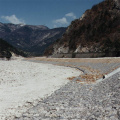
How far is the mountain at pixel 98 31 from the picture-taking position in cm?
7056

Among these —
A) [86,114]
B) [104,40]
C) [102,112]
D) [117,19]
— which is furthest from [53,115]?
[117,19]


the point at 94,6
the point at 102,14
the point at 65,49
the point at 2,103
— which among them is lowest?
the point at 2,103

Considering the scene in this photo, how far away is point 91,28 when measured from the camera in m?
89.8

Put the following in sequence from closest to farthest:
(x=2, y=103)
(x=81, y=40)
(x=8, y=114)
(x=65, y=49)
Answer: (x=8, y=114) < (x=2, y=103) < (x=81, y=40) < (x=65, y=49)

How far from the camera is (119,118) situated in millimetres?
6840

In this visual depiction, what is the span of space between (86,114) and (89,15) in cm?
10048

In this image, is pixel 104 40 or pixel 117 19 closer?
pixel 104 40

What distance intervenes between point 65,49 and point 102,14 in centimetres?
2931

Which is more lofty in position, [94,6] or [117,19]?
[94,6]

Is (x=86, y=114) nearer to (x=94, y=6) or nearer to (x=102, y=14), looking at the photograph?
(x=102, y=14)

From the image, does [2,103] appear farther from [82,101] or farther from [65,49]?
[65,49]

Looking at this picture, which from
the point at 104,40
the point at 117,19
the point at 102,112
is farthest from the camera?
the point at 117,19

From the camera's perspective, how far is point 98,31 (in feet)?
275

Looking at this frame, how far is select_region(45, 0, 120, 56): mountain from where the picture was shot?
70.6 meters
